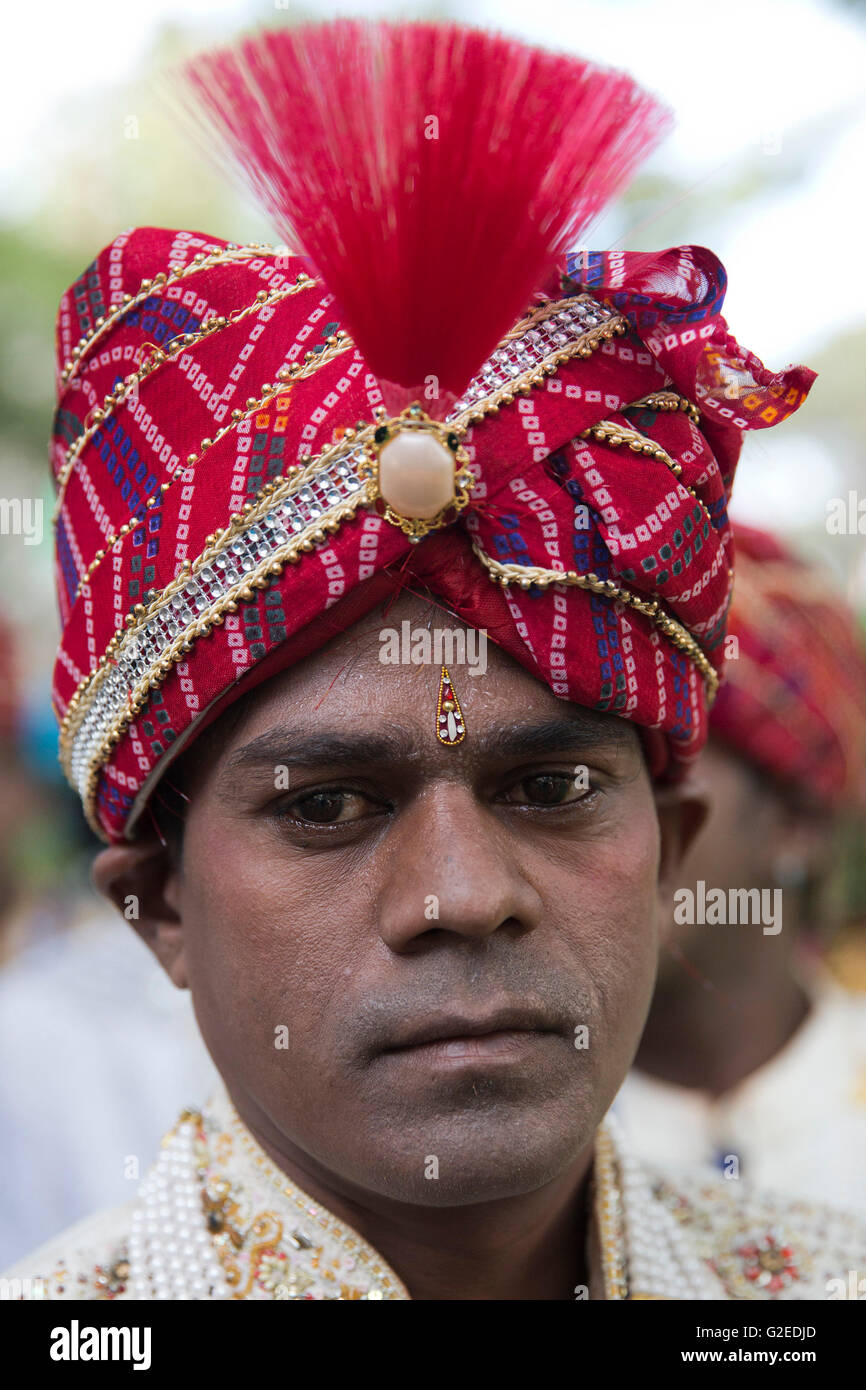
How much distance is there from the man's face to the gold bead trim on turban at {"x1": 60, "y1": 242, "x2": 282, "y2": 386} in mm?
701

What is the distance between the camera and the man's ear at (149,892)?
2.33 meters

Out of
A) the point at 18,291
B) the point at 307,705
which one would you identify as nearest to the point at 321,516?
the point at 307,705

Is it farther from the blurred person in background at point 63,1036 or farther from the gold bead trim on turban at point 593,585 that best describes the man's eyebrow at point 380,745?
the blurred person in background at point 63,1036

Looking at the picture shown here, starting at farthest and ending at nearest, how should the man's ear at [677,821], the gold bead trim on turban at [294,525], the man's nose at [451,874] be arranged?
the man's ear at [677,821], the gold bead trim on turban at [294,525], the man's nose at [451,874]

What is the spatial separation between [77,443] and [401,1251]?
58.7 inches

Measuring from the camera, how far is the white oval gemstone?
1846mm

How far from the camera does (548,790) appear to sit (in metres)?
2.10

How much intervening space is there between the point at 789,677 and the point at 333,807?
287 centimetres

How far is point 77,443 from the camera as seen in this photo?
2.31m

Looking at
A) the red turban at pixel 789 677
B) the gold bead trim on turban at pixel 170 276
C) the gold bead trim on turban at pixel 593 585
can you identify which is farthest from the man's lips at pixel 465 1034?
the red turban at pixel 789 677

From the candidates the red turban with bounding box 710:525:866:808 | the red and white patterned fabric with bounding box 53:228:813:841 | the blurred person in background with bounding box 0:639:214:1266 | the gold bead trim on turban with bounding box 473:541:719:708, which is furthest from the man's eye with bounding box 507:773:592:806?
the red turban with bounding box 710:525:866:808

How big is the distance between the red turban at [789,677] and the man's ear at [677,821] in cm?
174

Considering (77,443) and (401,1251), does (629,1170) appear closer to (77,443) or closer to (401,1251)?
(401,1251)
